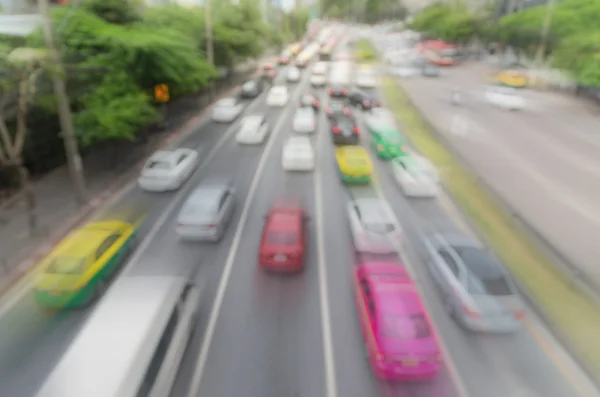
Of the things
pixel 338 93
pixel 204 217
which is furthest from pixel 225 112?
pixel 204 217

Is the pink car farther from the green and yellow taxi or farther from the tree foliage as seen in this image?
the green and yellow taxi

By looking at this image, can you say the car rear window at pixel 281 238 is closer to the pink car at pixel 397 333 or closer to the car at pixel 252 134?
the pink car at pixel 397 333

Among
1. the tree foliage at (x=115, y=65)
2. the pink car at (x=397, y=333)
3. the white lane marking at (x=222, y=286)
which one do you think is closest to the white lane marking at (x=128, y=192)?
the tree foliage at (x=115, y=65)

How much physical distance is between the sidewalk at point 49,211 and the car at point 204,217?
436 centimetres

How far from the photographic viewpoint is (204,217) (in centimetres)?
1462

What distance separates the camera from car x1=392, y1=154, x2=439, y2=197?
18828mm

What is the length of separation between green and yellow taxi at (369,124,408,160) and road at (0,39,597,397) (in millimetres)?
7089

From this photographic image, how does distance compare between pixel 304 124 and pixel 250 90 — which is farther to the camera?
pixel 250 90

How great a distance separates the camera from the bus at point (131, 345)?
750cm

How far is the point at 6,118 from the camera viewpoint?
17375mm

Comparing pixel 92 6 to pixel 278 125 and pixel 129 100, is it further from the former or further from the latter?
pixel 278 125

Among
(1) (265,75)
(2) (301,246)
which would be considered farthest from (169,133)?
(1) (265,75)

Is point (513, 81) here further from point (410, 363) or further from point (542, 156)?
point (410, 363)

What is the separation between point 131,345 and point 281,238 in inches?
232
